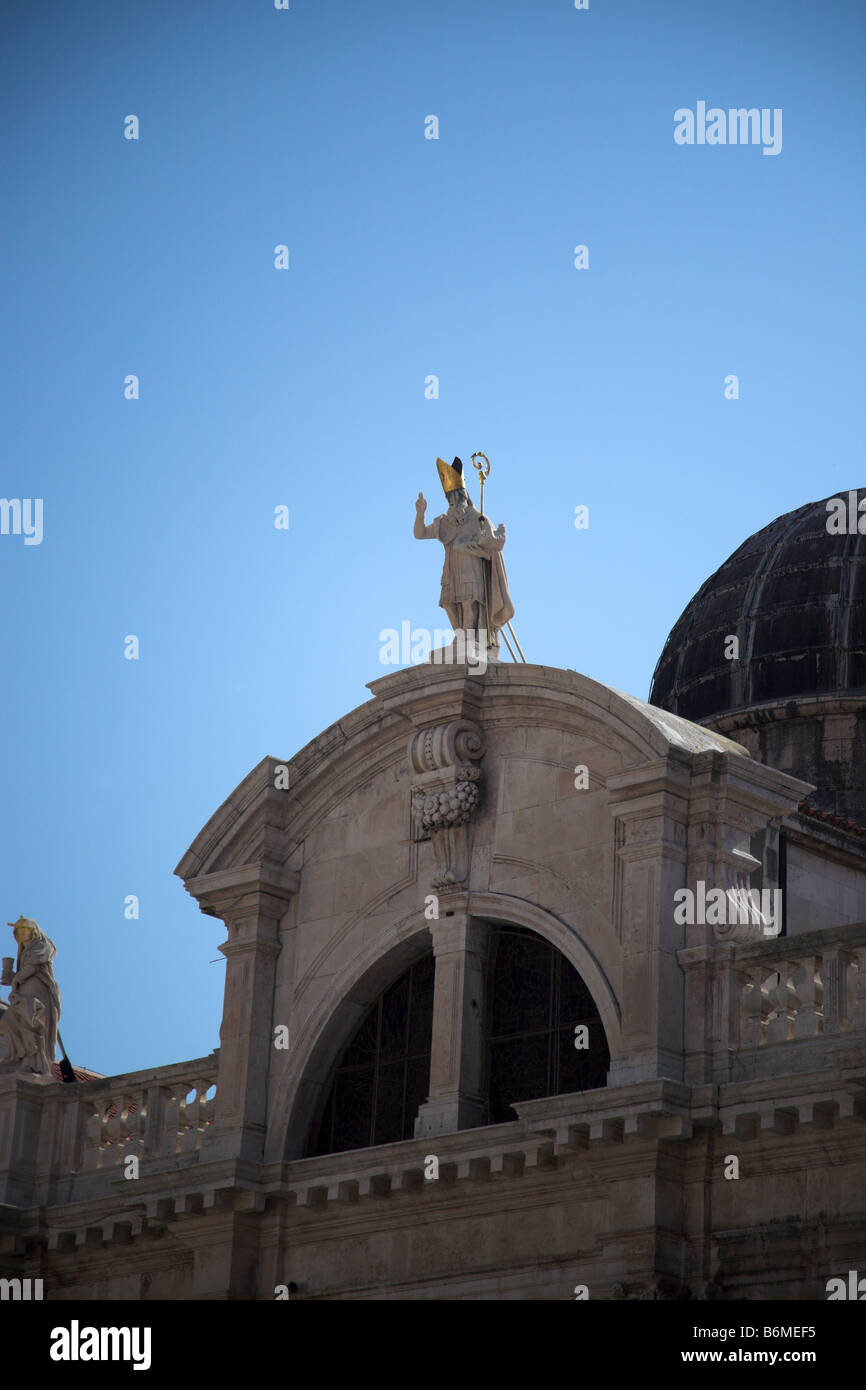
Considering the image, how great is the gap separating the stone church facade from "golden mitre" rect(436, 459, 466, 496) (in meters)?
2.38

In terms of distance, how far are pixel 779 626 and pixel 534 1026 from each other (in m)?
9.63

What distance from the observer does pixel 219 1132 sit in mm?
25828

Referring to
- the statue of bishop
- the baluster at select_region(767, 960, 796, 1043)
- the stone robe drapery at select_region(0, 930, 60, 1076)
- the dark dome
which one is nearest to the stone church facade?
the baluster at select_region(767, 960, 796, 1043)

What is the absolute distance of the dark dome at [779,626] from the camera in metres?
31.5

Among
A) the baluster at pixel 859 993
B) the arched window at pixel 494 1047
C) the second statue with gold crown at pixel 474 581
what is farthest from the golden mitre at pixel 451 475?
the baluster at pixel 859 993

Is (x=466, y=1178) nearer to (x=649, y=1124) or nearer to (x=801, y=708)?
(x=649, y=1124)

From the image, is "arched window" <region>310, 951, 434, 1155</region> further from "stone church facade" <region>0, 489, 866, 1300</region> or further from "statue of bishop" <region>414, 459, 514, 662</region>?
"statue of bishop" <region>414, 459, 514, 662</region>

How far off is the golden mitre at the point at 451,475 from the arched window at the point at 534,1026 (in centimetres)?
508

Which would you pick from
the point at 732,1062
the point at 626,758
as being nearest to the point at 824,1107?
the point at 732,1062

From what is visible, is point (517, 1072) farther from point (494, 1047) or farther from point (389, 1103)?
point (389, 1103)

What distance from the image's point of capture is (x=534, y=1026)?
24.3 m

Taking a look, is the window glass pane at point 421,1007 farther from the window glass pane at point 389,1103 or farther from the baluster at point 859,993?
the baluster at point 859,993

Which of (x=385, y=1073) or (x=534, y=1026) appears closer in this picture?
(x=534, y=1026)

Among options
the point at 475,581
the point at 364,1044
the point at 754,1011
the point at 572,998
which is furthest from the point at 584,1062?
the point at 475,581
